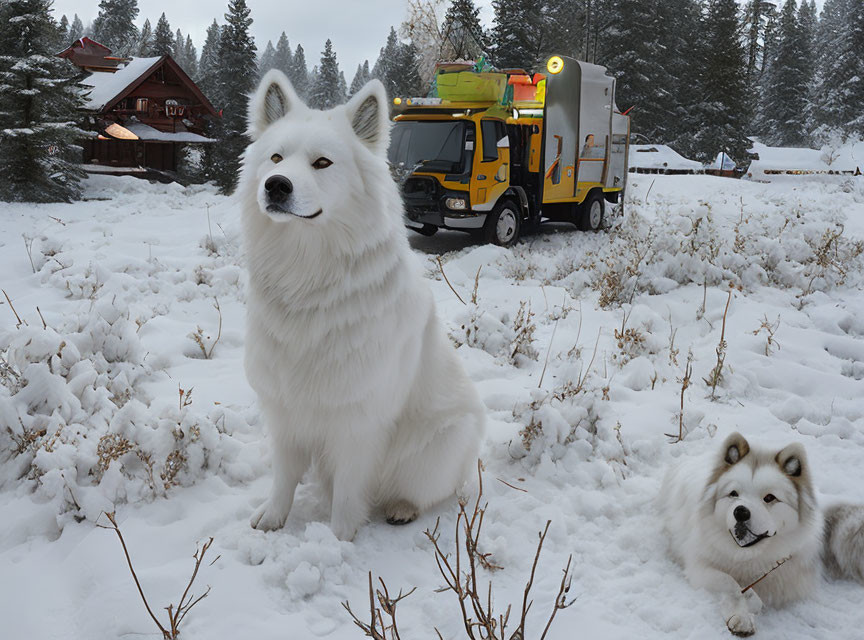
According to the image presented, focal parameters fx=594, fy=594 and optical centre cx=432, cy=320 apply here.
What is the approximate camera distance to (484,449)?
11.9 ft

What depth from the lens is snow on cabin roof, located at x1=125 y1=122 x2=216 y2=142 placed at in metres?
22.2

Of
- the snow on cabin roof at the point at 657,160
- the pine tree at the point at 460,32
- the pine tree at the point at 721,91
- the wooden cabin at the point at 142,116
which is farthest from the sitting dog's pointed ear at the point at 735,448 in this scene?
the pine tree at the point at 721,91

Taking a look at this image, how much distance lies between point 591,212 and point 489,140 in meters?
3.27

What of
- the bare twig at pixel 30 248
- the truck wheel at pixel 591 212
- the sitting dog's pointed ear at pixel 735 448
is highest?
the truck wheel at pixel 591 212

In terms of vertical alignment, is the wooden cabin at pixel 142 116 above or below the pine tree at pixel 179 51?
below

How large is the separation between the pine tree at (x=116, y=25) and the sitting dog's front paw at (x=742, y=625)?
54.1 m

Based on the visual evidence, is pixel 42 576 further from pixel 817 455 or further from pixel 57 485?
pixel 817 455

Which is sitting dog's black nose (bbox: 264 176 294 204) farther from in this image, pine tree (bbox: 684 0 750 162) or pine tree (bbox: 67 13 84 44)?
pine tree (bbox: 67 13 84 44)

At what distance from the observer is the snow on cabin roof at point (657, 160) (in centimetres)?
2784

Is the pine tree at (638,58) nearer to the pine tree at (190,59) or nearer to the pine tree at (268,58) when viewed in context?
the pine tree at (190,59)

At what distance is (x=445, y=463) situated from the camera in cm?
296

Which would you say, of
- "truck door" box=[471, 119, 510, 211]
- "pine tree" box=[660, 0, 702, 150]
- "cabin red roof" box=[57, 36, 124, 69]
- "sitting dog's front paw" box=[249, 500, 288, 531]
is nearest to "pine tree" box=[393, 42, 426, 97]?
"pine tree" box=[660, 0, 702, 150]

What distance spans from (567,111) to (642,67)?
24.4m

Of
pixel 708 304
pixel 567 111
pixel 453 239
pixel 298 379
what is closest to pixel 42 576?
pixel 298 379
